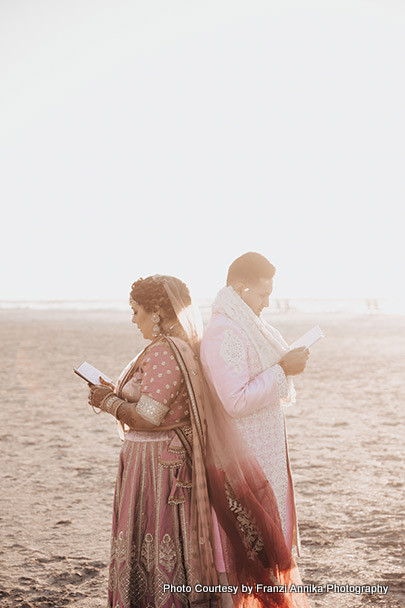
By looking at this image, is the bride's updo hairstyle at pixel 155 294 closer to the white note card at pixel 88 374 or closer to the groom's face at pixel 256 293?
the groom's face at pixel 256 293

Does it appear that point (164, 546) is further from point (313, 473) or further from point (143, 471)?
point (313, 473)

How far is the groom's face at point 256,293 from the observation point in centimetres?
333

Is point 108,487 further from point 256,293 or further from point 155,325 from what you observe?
point 256,293

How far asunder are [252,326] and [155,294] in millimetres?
539

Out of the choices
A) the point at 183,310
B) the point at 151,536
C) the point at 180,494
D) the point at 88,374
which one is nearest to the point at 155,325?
the point at 183,310

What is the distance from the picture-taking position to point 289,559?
3.10 metres

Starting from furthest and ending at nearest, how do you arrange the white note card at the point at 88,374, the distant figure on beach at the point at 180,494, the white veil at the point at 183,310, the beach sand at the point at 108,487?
1. the beach sand at the point at 108,487
2. the white note card at the point at 88,374
3. the white veil at the point at 183,310
4. the distant figure on beach at the point at 180,494

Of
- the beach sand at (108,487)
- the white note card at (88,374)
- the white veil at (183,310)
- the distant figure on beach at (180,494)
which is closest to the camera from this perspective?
the distant figure on beach at (180,494)

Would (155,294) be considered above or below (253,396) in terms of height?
above

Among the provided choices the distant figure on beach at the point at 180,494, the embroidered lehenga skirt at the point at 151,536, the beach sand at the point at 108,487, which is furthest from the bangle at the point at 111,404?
the beach sand at the point at 108,487

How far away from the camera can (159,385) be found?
3.09 meters

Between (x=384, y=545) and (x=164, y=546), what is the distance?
2.16m

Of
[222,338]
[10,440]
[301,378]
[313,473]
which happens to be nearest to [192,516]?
[222,338]

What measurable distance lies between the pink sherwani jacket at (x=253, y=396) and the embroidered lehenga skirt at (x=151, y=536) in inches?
16.6
